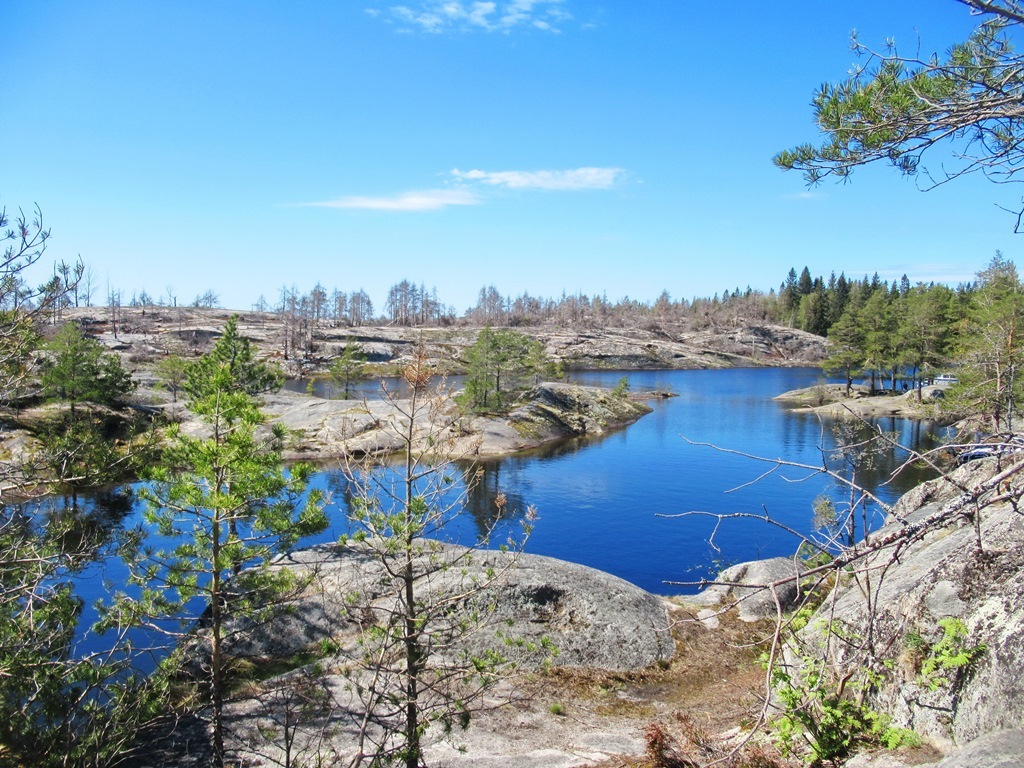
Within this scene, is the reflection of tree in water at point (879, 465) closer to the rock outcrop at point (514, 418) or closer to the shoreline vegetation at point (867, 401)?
the shoreline vegetation at point (867, 401)

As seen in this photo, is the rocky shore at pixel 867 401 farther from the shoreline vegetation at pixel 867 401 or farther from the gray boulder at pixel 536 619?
the gray boulder at pixel 536 619

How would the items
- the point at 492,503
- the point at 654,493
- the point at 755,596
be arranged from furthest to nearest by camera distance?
1. the point at 654,493
2. the point at 492,503
3. the point at 755,596

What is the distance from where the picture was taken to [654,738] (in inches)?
391

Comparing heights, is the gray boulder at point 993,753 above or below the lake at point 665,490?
above

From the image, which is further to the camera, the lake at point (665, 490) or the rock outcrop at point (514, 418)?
the rock outcrop at point (514, 418)

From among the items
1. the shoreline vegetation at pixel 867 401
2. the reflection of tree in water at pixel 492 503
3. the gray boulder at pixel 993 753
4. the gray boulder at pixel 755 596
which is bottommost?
the reflection of tree in water at pixel 492 503

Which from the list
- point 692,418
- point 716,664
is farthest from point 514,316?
point 716,664

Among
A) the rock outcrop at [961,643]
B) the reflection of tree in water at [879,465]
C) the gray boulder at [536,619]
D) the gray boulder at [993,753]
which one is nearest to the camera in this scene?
the gray boulder at [993,753]

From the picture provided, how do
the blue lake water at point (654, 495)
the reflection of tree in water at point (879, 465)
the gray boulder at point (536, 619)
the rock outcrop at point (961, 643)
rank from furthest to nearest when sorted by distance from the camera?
the reflection of tree in water at point (879, 465) → the blue lake water at point (654, 495) → the gray boulder at point (536, 619) → the rock outcrop at point (961, 643)

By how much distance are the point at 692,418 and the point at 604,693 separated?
52683mm

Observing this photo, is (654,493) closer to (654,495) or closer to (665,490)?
(654,495)

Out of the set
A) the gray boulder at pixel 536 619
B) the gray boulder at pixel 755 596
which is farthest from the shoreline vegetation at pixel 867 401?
the gray boulder at pixel 536 619

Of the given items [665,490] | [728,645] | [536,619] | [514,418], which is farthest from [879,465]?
[728,645]

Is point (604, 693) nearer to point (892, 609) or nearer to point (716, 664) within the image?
point (716, 664)
